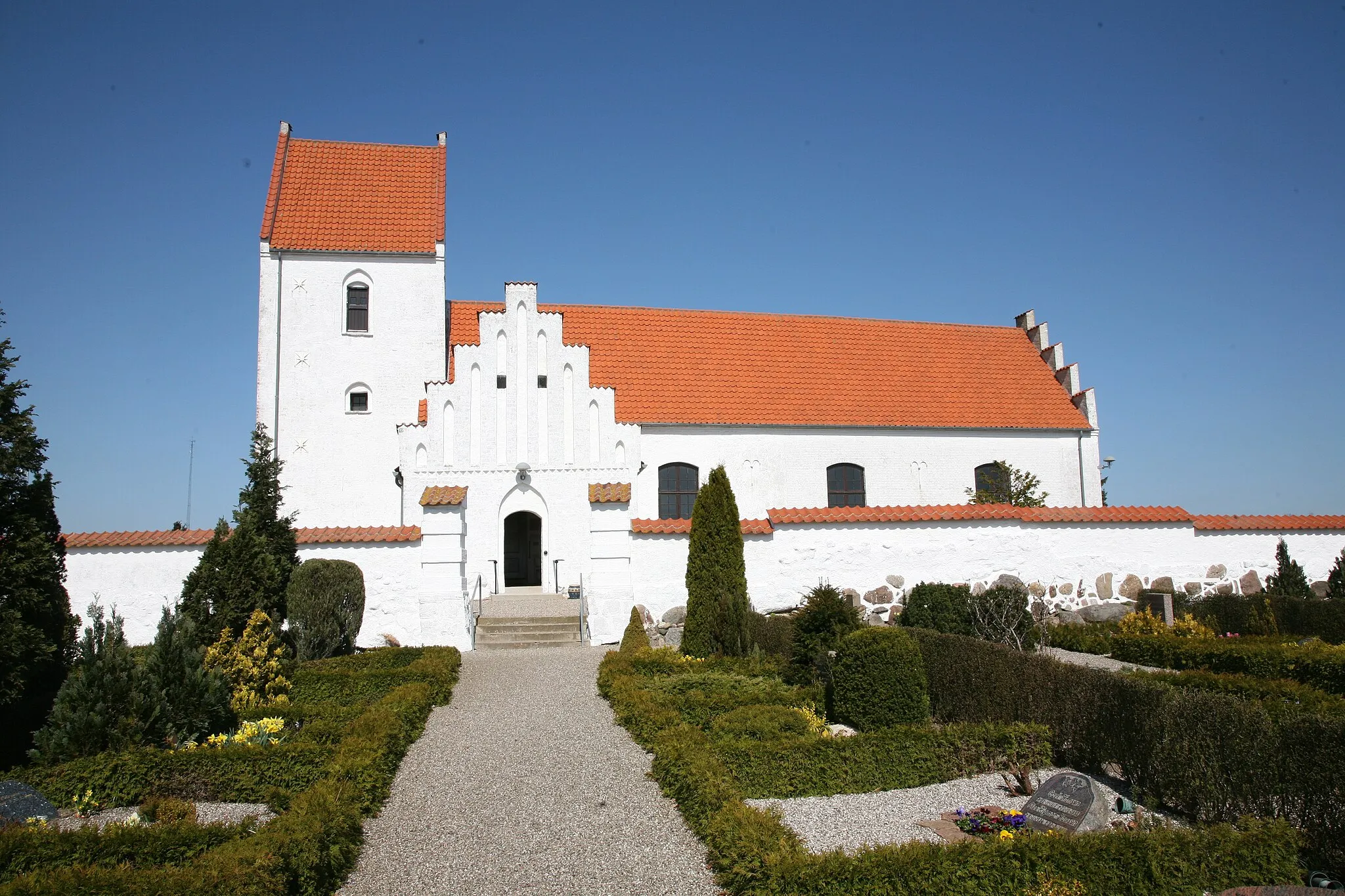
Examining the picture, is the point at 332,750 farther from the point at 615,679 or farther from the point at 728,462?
the point at 728,462

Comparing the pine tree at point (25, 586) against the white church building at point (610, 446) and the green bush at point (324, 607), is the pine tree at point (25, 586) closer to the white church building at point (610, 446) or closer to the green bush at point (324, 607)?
the green bush at point (324, 607)

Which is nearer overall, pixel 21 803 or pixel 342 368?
pixel 21 803

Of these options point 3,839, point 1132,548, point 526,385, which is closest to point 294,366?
point 526,385

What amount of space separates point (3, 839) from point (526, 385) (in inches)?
516

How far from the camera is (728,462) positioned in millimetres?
21578

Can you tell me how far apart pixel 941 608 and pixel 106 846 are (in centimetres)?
1171

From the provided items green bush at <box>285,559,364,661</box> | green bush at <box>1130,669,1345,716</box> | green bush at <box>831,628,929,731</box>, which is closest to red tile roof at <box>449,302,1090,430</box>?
green bush at <box>285,559,364,661</box>

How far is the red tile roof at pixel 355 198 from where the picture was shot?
21.7 metres

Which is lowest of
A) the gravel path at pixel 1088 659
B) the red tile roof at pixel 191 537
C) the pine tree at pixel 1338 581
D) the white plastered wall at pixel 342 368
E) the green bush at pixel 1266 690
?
the gravel path at pixel 1088 659

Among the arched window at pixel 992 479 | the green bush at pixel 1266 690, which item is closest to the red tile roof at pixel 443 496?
the green bush at pixel 1266 690

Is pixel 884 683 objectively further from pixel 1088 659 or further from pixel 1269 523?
pixel 1269 523

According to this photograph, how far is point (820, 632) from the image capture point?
11234mm

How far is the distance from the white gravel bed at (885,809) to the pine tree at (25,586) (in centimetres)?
637

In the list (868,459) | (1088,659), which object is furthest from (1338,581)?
(868,459)
